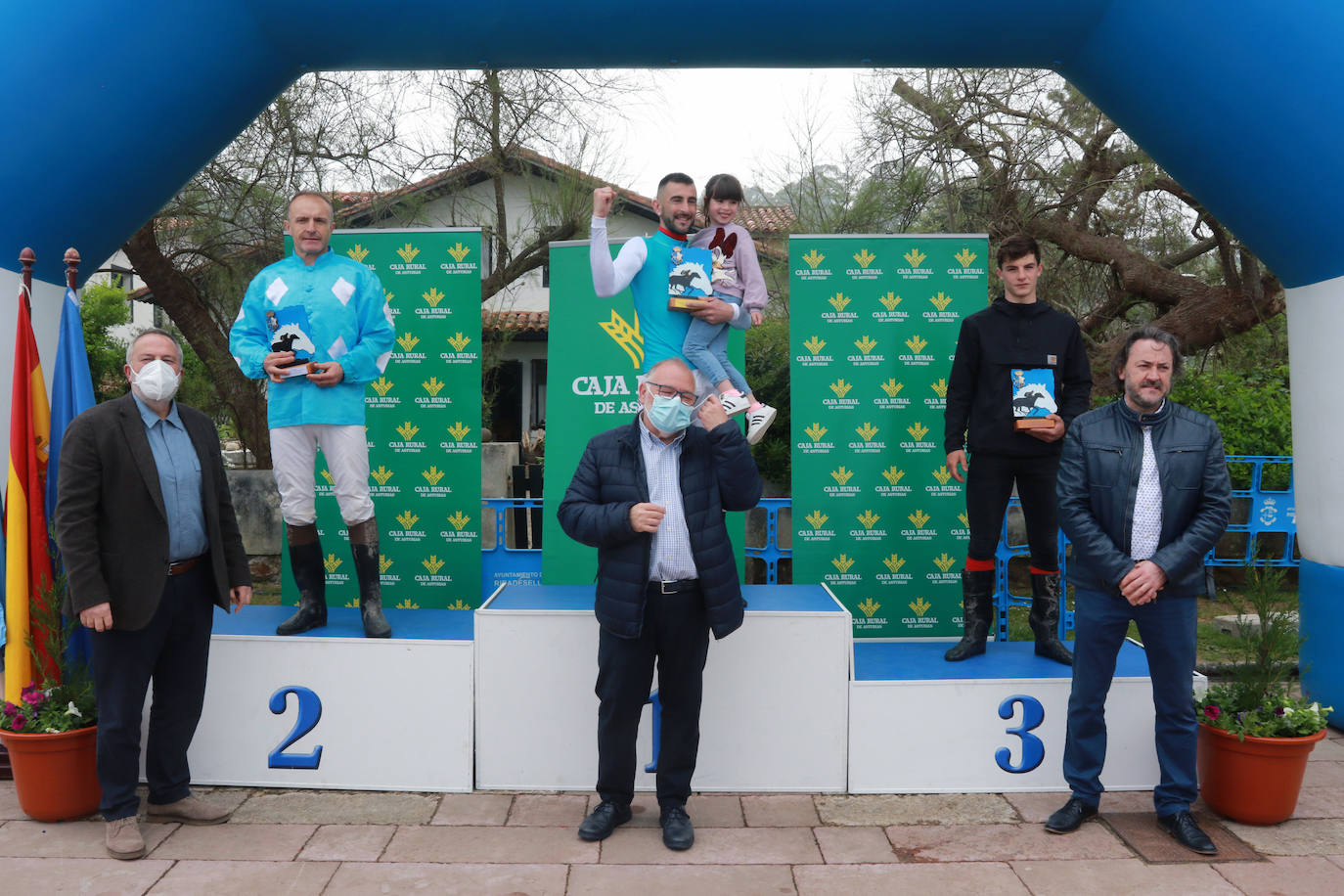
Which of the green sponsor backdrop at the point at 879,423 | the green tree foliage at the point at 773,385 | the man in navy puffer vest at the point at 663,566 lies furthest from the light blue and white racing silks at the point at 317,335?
the green tree foliage at the point at 773,385

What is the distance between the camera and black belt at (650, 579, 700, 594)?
11.0 feet

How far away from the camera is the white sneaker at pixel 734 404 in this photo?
402 centimetres

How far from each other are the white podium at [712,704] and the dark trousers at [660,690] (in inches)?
16.4

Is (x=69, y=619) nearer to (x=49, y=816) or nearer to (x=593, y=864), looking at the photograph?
(x=49, y=816)

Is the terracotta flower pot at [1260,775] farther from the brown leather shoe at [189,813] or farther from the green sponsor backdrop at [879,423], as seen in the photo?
the brown leather shoe at [189,813]

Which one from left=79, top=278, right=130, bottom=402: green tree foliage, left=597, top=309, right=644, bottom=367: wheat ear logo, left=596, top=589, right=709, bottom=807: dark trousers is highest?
left=79, top=278, right=130, bottom=402: green tree foliage

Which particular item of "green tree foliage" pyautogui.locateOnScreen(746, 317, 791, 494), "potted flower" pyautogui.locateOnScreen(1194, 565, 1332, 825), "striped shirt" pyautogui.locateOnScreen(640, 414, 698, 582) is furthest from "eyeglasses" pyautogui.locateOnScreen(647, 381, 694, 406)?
"green tree foliage" pyautogui.locateOnScreen(746, 317, 791, 494)

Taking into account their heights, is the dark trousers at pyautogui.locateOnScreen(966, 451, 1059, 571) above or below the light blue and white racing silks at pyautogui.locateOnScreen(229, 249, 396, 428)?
below

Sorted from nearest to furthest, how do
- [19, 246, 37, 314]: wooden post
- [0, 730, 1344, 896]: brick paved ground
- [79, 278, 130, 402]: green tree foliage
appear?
[0, 730, 1344, 896]: brick paved ground, [19, 246, 37, 314]: wooden post, [79, 278, 130, 402]: green tree foliage

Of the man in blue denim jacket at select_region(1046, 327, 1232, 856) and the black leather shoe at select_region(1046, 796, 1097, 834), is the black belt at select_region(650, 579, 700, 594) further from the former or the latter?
the black leather shoe at select_region(1046, 796, 1097, 834)

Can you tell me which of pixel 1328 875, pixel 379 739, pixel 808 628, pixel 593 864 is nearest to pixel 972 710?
pixel 808 628

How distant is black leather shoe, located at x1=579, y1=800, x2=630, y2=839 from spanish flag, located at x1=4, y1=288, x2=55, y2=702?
6.89 feet

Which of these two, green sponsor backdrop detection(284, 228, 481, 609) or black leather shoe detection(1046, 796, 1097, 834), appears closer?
black leather shoe detection(1046, 796, 1097, 834)

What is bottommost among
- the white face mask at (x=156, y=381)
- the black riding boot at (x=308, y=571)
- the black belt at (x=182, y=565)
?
the black riding boot at (x=308, y=571)
